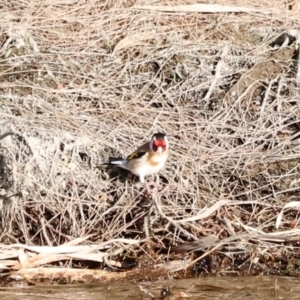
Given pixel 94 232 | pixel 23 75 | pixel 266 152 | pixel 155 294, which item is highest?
pixel 23 75

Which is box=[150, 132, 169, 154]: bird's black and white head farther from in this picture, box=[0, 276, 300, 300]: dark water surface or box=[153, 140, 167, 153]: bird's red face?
box=[0, 276, 300, 300]: dark water surface

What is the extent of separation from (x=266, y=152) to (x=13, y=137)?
1.92 m

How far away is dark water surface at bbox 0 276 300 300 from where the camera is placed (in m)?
5.48

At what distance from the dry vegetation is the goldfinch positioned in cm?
16

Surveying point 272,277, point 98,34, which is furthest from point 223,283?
point 98,34

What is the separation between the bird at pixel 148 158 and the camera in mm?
5973

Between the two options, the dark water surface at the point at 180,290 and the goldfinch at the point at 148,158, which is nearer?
the dark water surface at the point at 180,290

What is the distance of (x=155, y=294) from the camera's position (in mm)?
5523

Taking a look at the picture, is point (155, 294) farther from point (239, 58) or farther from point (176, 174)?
point (239, 58)

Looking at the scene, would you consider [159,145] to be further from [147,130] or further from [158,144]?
[147,130]

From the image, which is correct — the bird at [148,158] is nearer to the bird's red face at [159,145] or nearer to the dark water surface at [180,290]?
the bird's red face at [159,145]

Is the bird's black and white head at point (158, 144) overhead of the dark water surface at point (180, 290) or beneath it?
overhead

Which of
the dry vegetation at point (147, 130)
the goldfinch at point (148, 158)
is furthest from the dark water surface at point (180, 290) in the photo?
the goldfinch at point (148, 158)

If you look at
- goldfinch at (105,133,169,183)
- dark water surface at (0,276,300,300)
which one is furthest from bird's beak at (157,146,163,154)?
dark water surface at (0,276,300,300)
